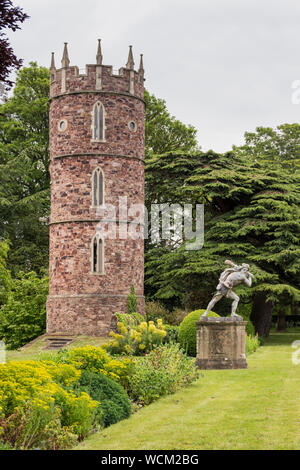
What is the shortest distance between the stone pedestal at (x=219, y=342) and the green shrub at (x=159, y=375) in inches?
101

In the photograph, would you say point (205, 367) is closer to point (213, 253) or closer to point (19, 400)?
point (19, 400)

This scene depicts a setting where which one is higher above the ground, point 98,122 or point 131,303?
point 98,122

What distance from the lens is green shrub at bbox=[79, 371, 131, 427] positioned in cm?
1027

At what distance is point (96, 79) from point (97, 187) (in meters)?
4.85

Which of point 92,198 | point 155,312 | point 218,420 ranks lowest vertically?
point 218,420

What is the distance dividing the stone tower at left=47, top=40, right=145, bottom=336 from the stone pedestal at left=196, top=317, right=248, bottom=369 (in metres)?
12.1

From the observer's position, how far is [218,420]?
1019 centimetres

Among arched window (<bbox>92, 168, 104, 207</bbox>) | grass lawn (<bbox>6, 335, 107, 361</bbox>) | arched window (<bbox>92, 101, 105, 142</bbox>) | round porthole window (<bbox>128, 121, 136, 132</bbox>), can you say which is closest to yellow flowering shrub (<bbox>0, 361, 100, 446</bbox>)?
grass lawn (<bbox>6, 335, 107, 361</bbox>)

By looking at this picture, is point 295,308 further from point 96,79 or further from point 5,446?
point 5,446

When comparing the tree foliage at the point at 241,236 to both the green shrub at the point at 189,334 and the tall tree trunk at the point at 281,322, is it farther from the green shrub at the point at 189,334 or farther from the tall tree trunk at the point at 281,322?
the tall tree trunk at the point at 281,322

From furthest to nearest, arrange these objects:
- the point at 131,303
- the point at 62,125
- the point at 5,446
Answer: the point at 62,125
the point at 131,303
the point at 5,446

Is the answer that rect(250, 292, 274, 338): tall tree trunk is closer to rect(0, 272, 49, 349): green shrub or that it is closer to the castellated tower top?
rect(0, 272, 49, 349): green shrub

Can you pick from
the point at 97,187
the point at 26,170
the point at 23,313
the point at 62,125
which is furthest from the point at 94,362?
the point at 26,170
